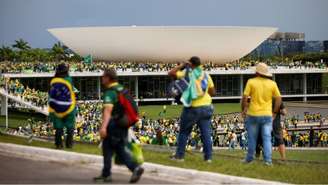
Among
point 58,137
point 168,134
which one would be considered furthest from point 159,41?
point 58,137

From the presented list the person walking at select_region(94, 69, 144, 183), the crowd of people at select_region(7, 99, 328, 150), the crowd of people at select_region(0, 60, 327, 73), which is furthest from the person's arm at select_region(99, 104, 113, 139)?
the crowd of people at select_region(0, 60, 327, 73)

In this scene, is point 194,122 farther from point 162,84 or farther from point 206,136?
point 162,84

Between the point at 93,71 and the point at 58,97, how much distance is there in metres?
39.5

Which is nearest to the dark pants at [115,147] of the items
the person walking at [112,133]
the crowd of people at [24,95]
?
the person walking at [112,133]

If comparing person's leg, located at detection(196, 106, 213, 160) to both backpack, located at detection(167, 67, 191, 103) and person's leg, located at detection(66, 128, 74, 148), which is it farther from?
person's leg, located at detection(66, 128, 74, 148)

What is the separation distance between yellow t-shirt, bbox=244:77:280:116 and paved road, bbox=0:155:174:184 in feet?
7.13

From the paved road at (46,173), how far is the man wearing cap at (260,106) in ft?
6.97

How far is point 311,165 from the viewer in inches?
409

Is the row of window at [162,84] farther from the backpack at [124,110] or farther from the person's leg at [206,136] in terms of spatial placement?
the backpack at [124,110]

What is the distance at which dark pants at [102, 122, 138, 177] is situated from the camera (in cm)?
783

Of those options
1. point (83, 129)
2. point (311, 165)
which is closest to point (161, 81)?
point (83, 129)

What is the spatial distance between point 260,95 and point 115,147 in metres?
2.57

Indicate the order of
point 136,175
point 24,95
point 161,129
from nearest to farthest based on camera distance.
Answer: point 136,175, point 161,129, point 24,95

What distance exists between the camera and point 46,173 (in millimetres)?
8250
